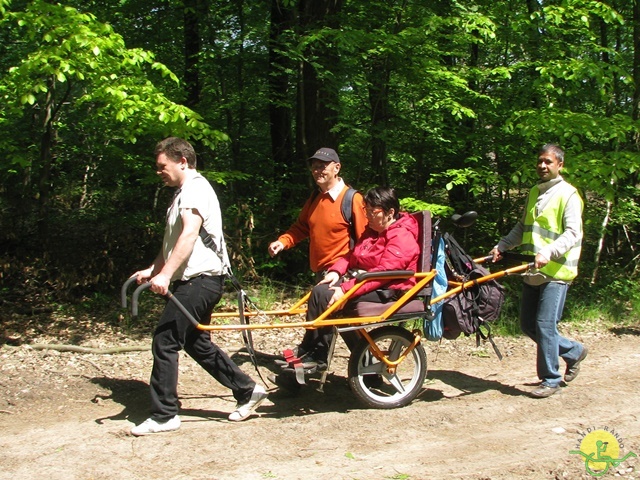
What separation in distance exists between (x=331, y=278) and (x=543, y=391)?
2.03 metres

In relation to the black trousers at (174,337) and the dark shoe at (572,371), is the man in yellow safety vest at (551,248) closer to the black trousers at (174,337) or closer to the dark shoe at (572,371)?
the dark shoe at (572,371)

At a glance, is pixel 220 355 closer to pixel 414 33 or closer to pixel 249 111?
pixel 414 33

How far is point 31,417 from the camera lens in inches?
200

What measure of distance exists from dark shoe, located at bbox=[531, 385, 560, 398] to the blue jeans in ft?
0.11

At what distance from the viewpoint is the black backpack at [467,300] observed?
5164 millimetres

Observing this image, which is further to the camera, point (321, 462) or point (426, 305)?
point (426, 305)

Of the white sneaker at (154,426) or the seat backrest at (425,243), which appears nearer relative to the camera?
the white sneaker at (154,426)

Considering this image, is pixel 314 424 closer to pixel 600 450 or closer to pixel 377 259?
pixel 377 259

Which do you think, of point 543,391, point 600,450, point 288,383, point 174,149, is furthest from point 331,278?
point 600,450

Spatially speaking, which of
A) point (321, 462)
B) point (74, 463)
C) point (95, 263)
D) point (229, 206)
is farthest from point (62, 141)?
point (321, 462)

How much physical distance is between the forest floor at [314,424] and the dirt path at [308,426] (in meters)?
0.01

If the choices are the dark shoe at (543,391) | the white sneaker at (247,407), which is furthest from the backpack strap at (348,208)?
the dark shoe at (543,391)

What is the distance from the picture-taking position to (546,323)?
17.4ft

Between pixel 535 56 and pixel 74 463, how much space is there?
8277mm
